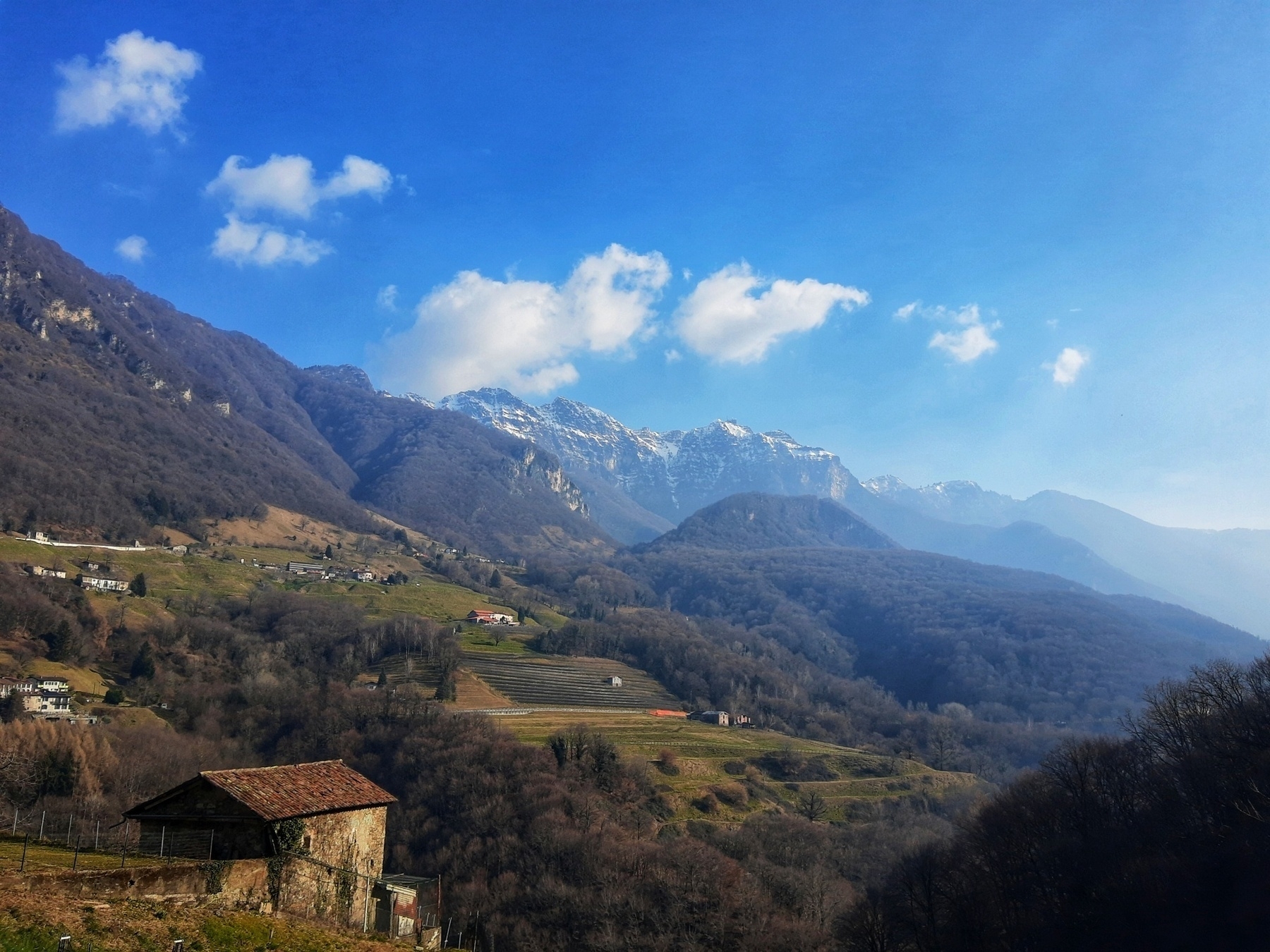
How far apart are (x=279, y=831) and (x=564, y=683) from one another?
126919 mm

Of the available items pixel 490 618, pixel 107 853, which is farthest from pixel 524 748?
pixel 490 618

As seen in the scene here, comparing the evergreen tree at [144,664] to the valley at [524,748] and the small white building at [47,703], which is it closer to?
the valley at [524,748]

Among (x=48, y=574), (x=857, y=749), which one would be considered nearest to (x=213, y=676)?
(x=48, y=574)

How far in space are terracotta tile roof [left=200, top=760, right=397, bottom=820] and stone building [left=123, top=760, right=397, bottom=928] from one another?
0.04 meters

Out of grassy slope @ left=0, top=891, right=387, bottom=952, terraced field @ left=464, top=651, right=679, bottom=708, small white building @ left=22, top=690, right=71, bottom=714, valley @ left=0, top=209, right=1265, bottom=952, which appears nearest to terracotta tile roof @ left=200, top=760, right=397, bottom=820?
valley @ left=0, top=209, right=1265, bottom=952

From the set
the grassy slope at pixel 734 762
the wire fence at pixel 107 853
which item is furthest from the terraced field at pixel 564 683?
the wire fence at pixel 107 853

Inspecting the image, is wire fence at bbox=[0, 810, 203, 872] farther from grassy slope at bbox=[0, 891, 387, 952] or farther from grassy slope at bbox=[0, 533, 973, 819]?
grassy slope at bbox=[0, 533, 973, 819]

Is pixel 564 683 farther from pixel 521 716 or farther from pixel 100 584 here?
pixel 100 584

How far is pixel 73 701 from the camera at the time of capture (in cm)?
9631

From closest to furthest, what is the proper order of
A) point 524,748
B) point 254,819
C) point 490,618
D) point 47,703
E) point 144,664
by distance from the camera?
point 254,819
point 524,748
point 47,703
point 144,664
point 490,618

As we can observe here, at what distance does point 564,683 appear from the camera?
145375mm

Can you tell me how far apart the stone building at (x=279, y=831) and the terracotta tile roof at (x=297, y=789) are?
4 centimetres

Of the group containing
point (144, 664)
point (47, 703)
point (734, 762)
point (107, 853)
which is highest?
point (107, 853)

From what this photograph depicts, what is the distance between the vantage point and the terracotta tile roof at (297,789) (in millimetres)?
22266
